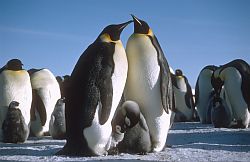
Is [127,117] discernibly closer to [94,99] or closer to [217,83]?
[94,99]

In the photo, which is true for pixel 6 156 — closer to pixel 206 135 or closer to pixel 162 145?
pixel 162 145

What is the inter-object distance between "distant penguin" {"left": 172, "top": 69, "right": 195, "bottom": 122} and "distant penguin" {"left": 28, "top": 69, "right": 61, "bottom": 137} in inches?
184

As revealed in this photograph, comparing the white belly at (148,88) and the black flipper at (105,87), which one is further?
the white belly at (148,88)

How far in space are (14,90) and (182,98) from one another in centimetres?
645

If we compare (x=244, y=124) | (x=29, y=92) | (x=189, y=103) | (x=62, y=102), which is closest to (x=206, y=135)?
(x=244, y=124)

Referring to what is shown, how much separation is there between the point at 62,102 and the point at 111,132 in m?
3.23

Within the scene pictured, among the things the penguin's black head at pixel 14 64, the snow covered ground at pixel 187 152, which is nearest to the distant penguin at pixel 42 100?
the penguin's black head at pixel 14 64

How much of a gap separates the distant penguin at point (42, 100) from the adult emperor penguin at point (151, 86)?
11.4 ft

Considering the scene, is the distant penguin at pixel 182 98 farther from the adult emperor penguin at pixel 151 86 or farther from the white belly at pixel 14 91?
the adult emperor penguin at pixel 151 86

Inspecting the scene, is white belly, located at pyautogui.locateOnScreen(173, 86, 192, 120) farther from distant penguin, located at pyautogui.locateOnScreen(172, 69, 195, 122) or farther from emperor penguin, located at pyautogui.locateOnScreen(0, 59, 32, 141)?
emperor penguin, located at pyautogui.locateOnScreen(0, 59, 32, 141)

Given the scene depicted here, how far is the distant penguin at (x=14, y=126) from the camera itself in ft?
23.4

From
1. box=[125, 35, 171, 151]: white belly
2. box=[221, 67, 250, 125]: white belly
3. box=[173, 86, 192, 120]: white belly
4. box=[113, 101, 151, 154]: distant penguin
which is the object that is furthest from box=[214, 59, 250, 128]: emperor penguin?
box=[113, 101, 151, 154]: distant penguin

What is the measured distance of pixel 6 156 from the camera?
5.24 meters

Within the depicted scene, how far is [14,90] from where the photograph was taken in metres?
7.54
